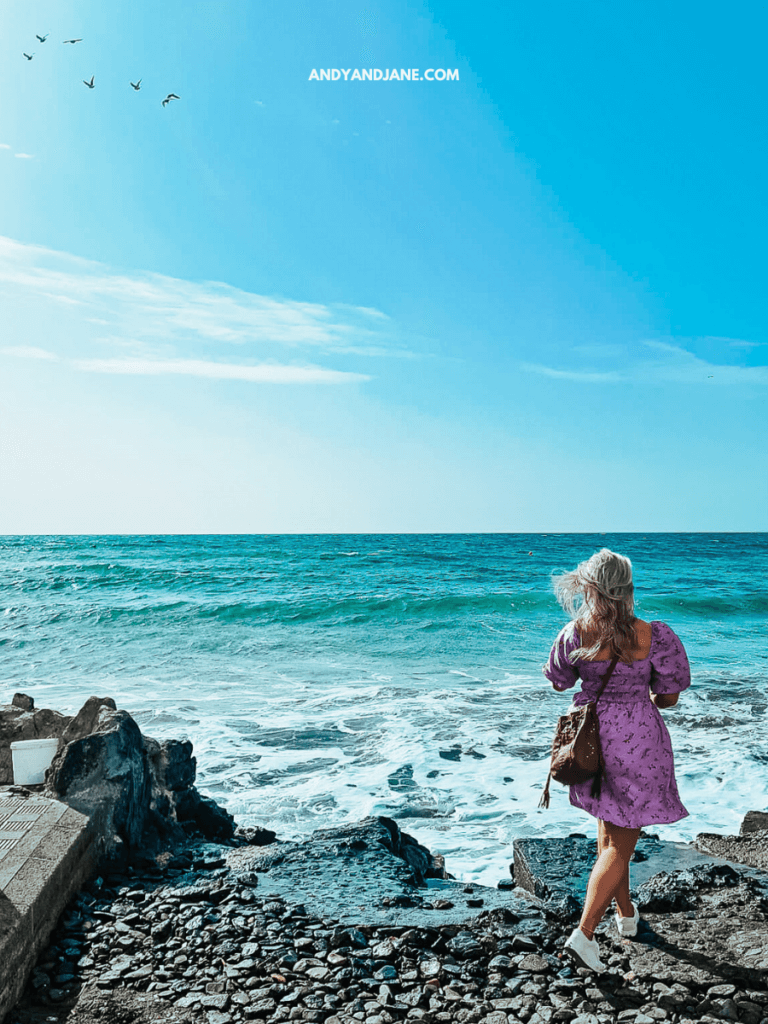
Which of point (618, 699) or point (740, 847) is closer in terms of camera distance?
point (618, 699)

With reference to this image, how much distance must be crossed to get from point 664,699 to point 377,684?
9.10 meters

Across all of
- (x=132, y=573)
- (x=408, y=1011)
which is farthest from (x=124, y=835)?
(x=132, y=573)

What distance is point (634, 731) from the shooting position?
3127mm

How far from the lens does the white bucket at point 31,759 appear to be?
16.0 ft

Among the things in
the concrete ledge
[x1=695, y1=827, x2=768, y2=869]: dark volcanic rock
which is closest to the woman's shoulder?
[x1=695, y1=827, x2=768, y2=869]: dark volcanic rock

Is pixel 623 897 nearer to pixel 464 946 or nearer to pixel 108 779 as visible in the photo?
pixel 464 946

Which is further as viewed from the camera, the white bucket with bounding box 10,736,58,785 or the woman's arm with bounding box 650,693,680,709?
the white bucket with bounding box 10,736,58,785

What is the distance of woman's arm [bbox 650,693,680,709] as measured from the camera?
3.04m

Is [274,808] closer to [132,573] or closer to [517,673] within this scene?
[517,673]

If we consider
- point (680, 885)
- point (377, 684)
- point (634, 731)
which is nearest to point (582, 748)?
point (634, 731)

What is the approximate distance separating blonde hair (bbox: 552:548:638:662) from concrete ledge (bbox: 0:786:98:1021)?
102 inches

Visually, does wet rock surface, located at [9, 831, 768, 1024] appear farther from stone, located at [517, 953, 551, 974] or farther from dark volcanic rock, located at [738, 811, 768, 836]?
dark volcanic rock, located at [738, 811, 768, 836]

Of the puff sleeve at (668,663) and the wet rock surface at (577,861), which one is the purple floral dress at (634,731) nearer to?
the puff sleeve at (668,663)

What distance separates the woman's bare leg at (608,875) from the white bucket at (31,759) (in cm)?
359
